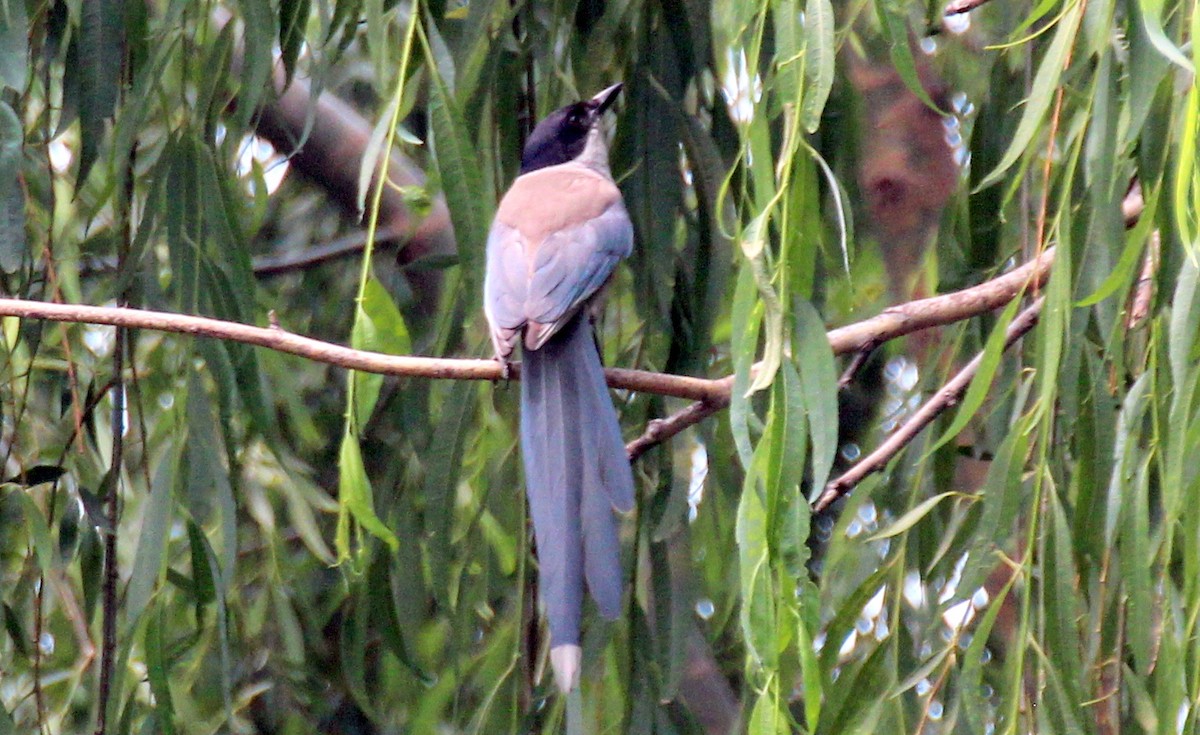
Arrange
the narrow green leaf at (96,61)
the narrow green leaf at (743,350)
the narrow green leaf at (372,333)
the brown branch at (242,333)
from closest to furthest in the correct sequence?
1. the narrow green leaf at (743,350)
2. the narrow green leaf at (372,333)
3. the brown branch at (242,333)
4. the narrow green leaf at (96,61)

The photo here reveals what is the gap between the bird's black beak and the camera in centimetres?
204

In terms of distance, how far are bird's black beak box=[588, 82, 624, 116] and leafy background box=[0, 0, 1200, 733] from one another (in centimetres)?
3

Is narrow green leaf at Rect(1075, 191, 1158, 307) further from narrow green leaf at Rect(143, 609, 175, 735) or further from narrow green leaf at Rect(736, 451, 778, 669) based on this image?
narrow green leaf at Rect(143, 609, 175, 735)

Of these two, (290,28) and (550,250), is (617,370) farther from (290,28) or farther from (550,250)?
(290,28)

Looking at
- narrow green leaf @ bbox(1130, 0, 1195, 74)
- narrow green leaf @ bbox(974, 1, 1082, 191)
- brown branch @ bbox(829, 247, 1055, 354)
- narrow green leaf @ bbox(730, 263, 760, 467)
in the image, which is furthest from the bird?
narrow green leaf @ bbox(1130, 0, 1195, 74)

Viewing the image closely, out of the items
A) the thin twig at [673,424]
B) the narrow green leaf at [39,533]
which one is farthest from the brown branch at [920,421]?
the narrow green leaf at [39,533]

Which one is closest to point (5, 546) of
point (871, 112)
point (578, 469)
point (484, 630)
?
point (484, 630)

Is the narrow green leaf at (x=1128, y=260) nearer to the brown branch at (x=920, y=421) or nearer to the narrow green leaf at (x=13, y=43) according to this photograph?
the brown branch at (x=920, y=421)

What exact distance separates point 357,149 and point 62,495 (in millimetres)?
929

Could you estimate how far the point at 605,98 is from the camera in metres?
2.09

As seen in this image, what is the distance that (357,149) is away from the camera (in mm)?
2982

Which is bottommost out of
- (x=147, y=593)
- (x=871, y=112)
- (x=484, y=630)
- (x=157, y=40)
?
(x=484, y=630)

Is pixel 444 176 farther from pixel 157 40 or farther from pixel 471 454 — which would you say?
pixel 471 454

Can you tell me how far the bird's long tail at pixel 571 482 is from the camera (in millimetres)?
1615
